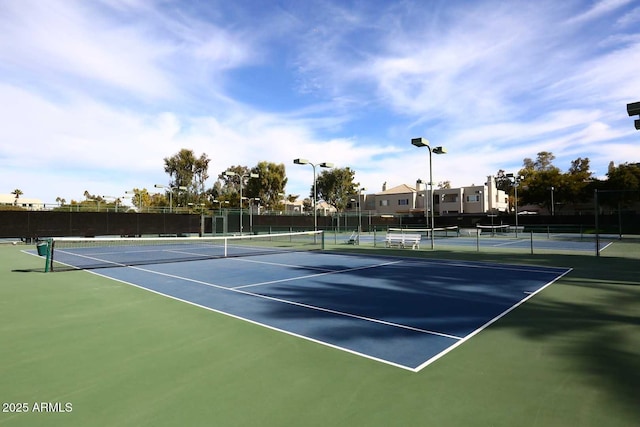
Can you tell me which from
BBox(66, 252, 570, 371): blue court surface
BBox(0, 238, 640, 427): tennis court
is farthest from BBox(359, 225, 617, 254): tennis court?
BBox(0, 238, 640, 427): tennis court

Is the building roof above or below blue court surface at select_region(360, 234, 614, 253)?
above

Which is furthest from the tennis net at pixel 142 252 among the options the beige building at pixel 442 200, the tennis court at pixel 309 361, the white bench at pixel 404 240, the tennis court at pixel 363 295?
the beige building at pixel 442 200

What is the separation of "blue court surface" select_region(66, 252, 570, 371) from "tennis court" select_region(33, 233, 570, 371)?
0.02 meters

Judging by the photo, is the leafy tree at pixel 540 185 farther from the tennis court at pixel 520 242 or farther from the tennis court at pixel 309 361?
the tennis court at pixel 309 361

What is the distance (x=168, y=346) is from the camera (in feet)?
16.8

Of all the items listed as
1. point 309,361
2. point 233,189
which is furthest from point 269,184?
point 309,361

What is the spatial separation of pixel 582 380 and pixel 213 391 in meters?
4.11

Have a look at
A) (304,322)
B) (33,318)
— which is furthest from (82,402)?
(33,318)

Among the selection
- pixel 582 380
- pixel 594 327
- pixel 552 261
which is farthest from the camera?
pixel 552 261

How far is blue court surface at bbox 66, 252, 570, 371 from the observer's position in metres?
5.43

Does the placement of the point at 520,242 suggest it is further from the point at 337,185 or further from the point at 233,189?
the point at 233,189

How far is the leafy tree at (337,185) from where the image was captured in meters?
73.1

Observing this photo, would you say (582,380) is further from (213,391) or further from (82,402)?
(82,402)

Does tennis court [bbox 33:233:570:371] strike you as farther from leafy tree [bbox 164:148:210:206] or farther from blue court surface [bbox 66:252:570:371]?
leafy tree [bbox 164:148:210:206]
